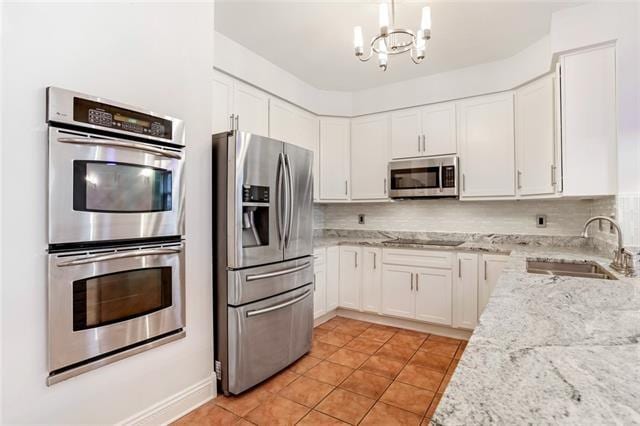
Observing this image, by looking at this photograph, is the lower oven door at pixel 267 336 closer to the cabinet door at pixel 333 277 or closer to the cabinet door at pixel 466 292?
the cabinet door at pixel 333 277

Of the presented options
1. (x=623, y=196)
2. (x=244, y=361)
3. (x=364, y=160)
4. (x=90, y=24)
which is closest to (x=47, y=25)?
(x=90, y=24)

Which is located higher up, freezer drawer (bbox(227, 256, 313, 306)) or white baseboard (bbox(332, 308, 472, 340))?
freezer drawer (bbox(227, 256, 313, 306))

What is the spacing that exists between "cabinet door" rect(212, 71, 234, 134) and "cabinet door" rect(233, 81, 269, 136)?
0.23ft

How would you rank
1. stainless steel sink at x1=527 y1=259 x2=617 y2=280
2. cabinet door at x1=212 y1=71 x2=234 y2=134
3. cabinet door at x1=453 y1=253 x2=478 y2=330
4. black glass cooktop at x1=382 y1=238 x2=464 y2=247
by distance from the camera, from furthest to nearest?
black glass cooktop at x1=382 y1=238 x2=464 y2=247 → cabinet door at x1=453 y1=253 x2=478 y2=330 → cabinet door at x1=212 y1=71 x2=234 y2=134 → stainless steel sink at x1=527 y1=259 x2=617 y2=280

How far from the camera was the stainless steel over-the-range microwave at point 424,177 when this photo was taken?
339 centimetres

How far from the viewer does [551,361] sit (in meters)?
0.74

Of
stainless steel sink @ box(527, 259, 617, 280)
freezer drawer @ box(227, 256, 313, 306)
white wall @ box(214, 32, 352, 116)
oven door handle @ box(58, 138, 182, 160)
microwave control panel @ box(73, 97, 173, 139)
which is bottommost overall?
freezer drawer @ box(227, 256, 313, 306)

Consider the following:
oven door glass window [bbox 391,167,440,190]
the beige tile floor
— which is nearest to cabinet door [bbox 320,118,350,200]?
oven door glass window [bbox 391,167,440,190]

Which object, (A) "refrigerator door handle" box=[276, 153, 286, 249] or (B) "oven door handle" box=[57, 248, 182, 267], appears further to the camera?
(A) "refrigerator door handle" box=[276, 153, 286, 249]

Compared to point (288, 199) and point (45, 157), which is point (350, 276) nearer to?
point (288, 199)

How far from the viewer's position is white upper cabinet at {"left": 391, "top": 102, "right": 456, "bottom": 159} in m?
3.47

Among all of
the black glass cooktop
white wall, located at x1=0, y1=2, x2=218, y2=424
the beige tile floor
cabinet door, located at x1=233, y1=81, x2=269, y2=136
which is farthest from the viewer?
the black glass cooktop

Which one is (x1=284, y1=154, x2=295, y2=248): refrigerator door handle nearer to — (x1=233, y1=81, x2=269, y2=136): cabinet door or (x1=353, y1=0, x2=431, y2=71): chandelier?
(x1=233, y1=81, x2=269, y2=136): cabinet door

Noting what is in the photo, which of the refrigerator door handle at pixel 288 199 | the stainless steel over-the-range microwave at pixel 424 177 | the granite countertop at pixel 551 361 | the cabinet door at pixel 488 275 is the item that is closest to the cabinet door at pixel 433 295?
the cabinet door at pixel 488 275
